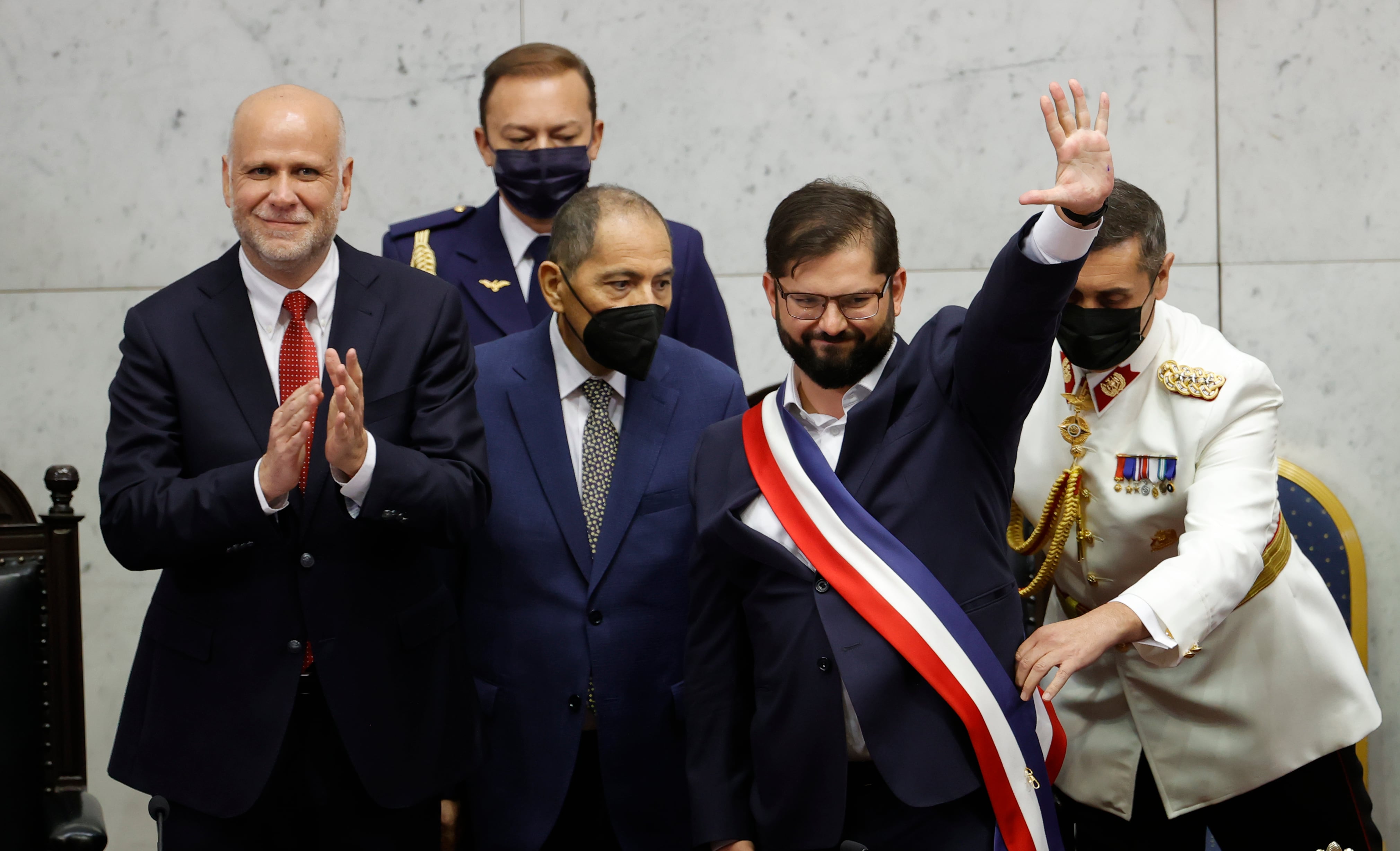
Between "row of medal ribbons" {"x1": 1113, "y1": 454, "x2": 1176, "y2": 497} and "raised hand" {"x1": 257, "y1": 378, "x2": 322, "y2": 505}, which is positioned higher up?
"raised hand" {"x1": 257, "y1": 378, "x2": 322, "y2": 505}

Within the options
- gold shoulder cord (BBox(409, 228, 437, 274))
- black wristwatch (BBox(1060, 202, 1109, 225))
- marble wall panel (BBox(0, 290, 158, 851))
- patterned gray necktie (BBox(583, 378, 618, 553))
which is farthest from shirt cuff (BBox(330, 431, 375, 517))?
marble wall panel (BBox(0, 290, 158, 851))

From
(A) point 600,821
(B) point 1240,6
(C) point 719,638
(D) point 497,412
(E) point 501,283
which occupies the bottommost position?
A: (A) point 600,821

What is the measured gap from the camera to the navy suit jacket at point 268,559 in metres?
1.79

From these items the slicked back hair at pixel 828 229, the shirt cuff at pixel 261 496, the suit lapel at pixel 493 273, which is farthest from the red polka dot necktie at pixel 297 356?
the slicked back hair at pixel 828 229

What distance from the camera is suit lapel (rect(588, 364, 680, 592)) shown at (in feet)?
6.73

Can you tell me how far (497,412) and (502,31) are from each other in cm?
166

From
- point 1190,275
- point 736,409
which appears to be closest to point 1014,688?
point 736,409

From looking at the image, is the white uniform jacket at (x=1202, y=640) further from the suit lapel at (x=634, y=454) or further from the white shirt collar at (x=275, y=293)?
the white shirt collar at (x=275, y=293)

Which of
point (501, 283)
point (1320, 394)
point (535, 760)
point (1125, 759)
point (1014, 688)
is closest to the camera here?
point (1014, 688)

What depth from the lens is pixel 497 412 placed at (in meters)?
2.15

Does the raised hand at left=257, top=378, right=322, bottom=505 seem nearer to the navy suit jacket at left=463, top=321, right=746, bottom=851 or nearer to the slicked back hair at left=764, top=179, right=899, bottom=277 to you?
the navy suit jacket at left=463, top=321, right=746, bottom=851

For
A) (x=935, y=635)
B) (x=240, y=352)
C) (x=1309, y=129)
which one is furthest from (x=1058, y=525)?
(x=1309, y=129)

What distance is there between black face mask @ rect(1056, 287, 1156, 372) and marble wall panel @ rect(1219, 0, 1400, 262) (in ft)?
4.52

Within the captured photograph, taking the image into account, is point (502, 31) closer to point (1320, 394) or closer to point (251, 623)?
point (251, 623)
